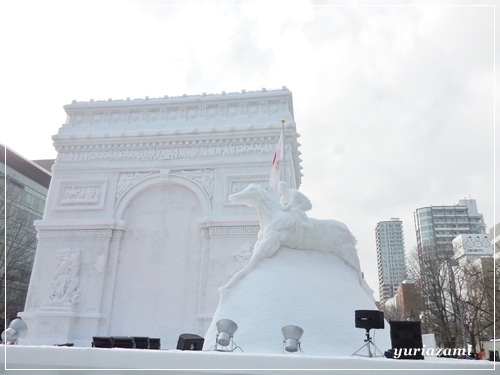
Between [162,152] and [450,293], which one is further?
[450,293]

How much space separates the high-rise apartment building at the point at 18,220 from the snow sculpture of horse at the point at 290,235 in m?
10.3

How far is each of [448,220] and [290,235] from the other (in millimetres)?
77406

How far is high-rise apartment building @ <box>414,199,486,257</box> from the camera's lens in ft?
238

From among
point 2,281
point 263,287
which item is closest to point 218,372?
point 263,287

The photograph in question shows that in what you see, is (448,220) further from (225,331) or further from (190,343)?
(225,331)

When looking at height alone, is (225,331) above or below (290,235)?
below

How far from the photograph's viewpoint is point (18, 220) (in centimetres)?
2320

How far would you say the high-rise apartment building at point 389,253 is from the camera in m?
97.6

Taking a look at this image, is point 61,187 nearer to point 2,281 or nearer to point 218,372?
point 2,281

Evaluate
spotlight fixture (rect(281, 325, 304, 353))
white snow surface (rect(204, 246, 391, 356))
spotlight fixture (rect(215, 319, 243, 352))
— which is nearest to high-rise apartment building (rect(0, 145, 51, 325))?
white snow surface (rect(204, 246, 391, 356))

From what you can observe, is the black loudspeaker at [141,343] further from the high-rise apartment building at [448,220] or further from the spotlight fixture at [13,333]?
the high-rise apartment building at [448,220]

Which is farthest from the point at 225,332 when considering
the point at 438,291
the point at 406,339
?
the point at 438,291

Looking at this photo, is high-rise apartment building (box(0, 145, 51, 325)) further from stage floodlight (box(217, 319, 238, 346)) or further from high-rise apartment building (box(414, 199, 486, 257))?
high-rise apartment building (box(414, 199, 486, 257))

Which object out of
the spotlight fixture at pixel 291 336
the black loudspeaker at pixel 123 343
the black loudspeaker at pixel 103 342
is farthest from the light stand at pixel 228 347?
the black loudspeaker at pixel 103 342
